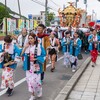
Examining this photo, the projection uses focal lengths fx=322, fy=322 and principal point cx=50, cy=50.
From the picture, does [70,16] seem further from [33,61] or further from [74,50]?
[33,61]

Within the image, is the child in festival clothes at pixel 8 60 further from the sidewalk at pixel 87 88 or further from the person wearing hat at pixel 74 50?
the person wearing hat at pixel 74 50

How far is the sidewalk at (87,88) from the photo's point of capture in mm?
7352

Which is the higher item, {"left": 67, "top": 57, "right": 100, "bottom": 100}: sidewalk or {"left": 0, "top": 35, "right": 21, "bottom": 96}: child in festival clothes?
{"left": 0, "top": 35, "right": 21, "bottom": 96}: child in festival clothes

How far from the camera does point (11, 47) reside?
24.0 ft

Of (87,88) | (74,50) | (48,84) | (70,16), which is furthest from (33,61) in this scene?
(70,16)

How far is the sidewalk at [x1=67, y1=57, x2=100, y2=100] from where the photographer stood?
7352 mm

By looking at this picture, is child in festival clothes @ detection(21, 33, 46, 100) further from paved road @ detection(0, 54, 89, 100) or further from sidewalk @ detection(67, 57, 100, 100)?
sidewalk @ detection(67, 57, 100, 100)

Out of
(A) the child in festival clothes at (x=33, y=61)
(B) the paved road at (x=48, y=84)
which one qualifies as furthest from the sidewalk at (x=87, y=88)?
(A) the child in festival clothes at (x=33, y=61)

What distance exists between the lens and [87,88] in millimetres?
8344

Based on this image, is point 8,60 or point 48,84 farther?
point 48,84

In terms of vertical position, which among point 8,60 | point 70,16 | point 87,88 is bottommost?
point 87,88

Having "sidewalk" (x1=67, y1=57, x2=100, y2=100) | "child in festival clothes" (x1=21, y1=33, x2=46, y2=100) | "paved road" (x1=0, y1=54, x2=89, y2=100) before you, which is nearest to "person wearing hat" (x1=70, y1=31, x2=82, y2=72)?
"paved road" (x1=0, y1=54, x2=89, y2=100)

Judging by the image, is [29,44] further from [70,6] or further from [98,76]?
[70,6]

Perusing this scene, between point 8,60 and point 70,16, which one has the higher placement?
point 70,16
